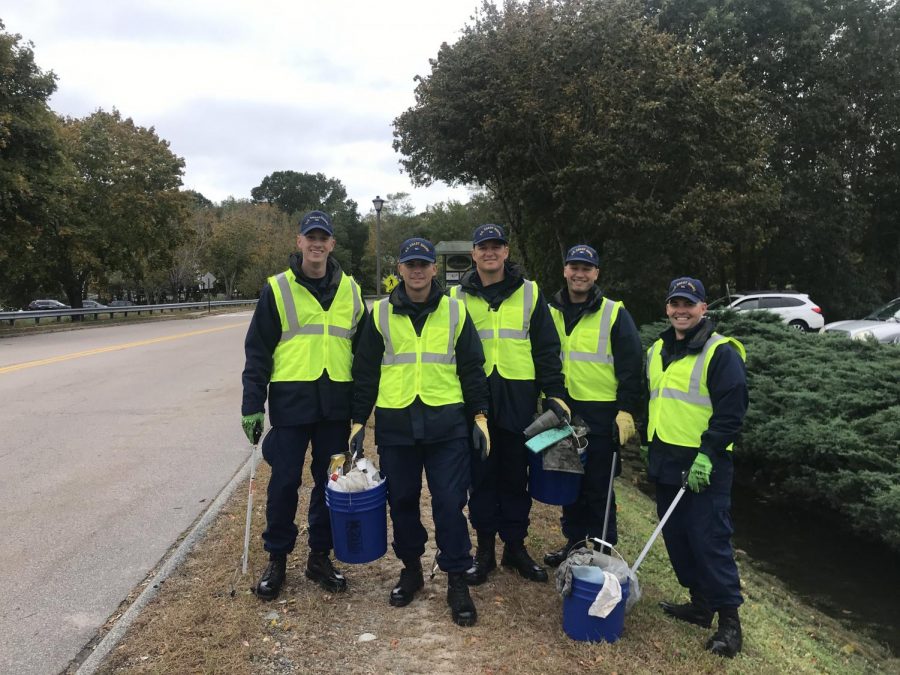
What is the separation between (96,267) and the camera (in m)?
32.4

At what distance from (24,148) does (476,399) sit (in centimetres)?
2314

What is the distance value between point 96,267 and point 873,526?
34.3 meters

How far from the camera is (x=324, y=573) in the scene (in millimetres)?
4070

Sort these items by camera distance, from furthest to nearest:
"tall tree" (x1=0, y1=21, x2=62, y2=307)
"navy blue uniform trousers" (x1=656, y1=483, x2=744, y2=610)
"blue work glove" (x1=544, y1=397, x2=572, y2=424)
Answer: "tall tree" (x1=0, y1=21, x2=62, y2=307) < "blue work glove" (x1=544, y1=397, x2=572, y2=424) < "navy blue uniform trousers" (x1=656, y1=483, x2=744, y2=610)

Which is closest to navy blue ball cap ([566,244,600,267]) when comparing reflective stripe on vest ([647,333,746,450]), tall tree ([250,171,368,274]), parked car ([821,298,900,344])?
reflective stripe on vest ([647,333,746,450])

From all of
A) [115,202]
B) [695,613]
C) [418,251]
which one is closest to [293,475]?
[418,251]

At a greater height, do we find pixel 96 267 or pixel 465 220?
pixel 465 220

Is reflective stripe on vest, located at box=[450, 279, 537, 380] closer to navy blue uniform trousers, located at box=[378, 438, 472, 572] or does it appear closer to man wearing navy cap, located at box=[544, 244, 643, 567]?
man wearing navy cap, located at box=[544, 244, 643, 567]

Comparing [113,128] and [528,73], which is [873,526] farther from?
[113,128]

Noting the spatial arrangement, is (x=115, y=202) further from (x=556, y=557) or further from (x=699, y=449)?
(x=699, y=449)

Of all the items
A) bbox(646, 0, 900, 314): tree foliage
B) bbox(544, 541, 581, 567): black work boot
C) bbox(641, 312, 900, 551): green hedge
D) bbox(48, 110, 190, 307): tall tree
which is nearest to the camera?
bbox(544, 541, 581, 567): black work boot

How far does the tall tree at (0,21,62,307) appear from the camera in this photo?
20109 millimetres

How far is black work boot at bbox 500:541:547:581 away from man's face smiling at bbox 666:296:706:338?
1778 millimetres

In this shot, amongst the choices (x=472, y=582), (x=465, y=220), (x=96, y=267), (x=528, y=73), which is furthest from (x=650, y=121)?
(x=465, y=220)
